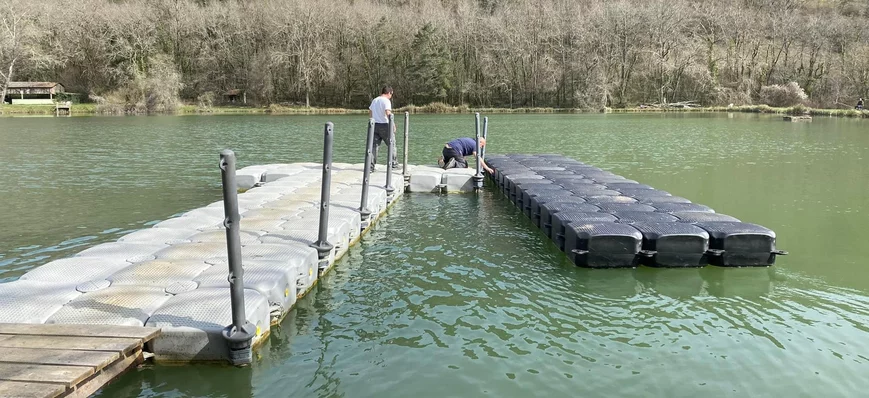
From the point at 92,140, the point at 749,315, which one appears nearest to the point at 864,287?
the point at 749,315

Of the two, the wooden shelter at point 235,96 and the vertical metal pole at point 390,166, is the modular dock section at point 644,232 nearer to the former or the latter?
the vertical metal pole at point 390,166

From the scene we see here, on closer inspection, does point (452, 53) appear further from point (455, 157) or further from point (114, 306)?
point (114, 306)

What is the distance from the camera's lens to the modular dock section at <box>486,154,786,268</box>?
8016mm

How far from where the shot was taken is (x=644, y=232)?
823cm

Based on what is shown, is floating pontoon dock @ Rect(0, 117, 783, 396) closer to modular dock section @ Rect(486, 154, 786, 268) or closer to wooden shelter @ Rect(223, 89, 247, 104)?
modular dock section @ Rect(486, 154, 786, 268)

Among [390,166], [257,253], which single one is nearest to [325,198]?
[257,253]

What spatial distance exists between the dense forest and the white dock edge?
64.6 m

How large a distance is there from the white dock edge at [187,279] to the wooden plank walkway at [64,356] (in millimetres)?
175

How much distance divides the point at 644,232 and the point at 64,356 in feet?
22.0

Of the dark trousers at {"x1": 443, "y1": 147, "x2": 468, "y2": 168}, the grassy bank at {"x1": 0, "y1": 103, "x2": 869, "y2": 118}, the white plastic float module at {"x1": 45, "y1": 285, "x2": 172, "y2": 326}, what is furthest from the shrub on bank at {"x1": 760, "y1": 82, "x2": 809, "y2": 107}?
the white plastic float module at {"x1": 45, "y1": 285, "x2": 172, "y2": 326}

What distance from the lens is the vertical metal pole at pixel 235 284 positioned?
15.2 ft

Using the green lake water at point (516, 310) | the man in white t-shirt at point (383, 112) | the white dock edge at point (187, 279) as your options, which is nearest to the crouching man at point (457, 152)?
the green lake water at point (516, 310)

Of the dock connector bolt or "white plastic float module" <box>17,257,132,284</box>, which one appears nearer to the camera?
the dock connector bolt

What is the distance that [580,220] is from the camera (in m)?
8.65
